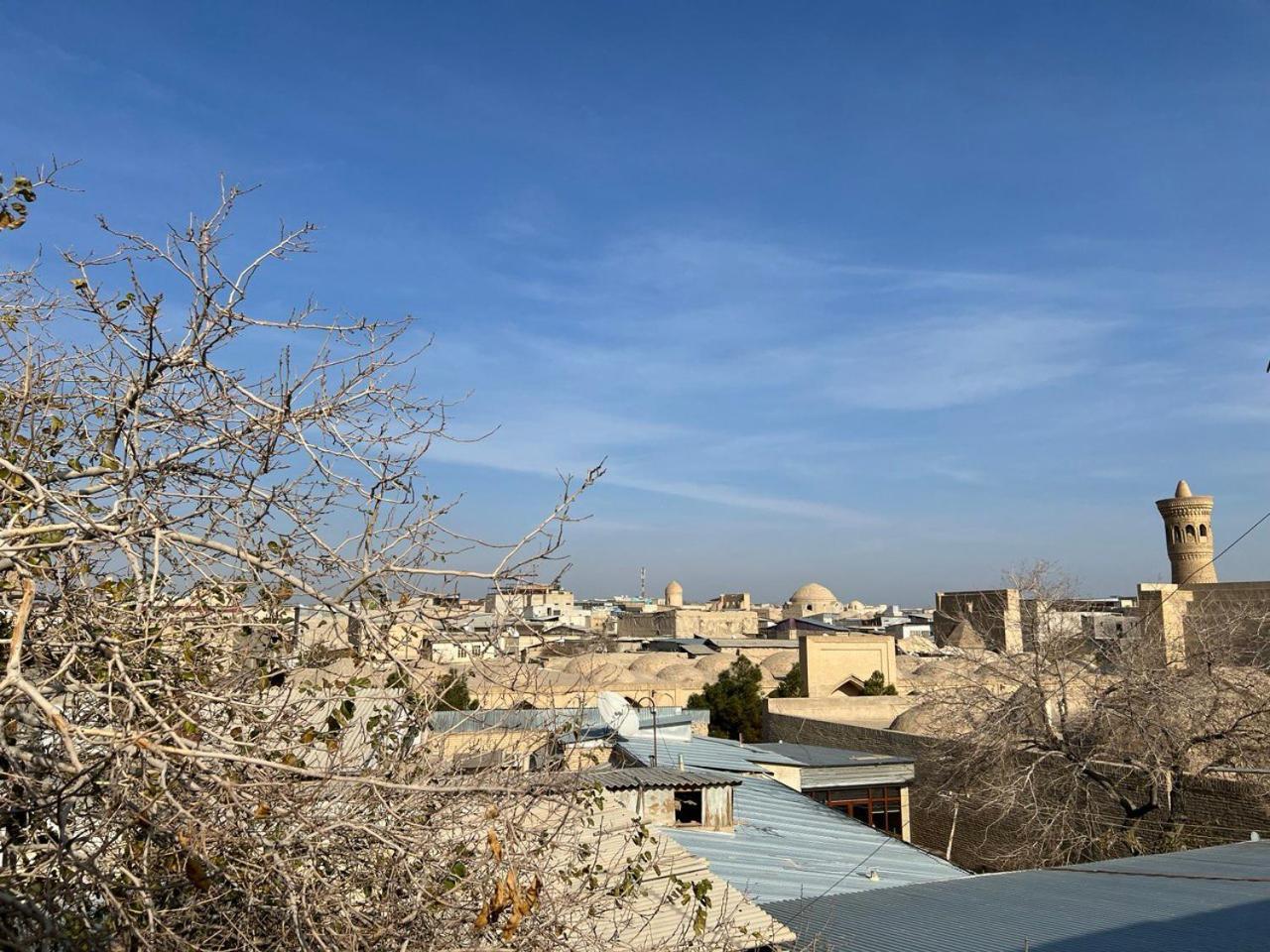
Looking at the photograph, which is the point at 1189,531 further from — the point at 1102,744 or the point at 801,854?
the point at 801,854

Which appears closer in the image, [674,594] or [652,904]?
[652,904]

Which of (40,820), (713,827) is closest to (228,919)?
(40,820)

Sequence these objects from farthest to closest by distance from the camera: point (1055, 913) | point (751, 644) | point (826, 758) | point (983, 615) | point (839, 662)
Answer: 1. point (751, 644)
2. point (983, 615)
3. point (839, 662)
4. point (826, 758)
5. point (1055, 913)

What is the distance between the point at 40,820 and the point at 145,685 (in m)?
0.50

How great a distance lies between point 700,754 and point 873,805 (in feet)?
12.6

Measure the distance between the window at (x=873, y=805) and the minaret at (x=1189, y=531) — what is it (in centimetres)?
3809

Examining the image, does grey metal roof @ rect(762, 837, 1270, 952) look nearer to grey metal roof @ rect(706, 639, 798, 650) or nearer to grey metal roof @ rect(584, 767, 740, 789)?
grey metal roof @ rect(584, 767, 740, 789)

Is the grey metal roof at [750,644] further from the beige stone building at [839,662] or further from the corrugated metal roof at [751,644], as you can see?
the beige stone building at [839,662]

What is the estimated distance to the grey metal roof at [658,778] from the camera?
31.9 feet

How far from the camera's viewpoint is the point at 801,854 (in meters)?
10.1

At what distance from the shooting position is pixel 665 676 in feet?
114

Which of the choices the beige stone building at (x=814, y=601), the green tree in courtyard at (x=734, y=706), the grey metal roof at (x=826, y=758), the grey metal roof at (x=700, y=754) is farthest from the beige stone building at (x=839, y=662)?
the beige stone building at (x=814, y=601)

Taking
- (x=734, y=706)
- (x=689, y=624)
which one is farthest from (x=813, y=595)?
(x=734, y=706)

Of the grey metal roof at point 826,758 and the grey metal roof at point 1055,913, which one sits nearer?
the grey metal roof at point 1055,913
